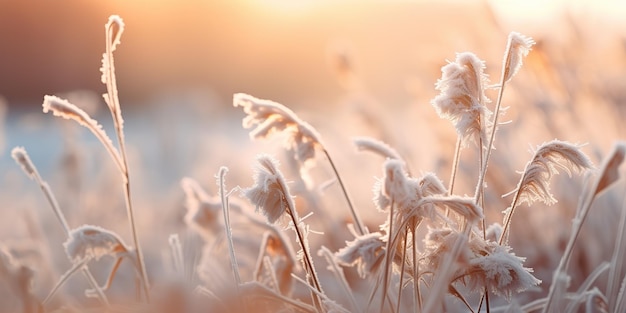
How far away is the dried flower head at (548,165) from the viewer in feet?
4.39

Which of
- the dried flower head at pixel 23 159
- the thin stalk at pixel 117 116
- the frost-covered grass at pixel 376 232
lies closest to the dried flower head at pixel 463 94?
the frost-covered grass at pixel 376 232

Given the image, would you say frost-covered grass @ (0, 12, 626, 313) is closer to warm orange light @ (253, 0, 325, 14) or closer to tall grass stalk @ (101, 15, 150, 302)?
tall grass stalk @ (101, 15, 150, 302)

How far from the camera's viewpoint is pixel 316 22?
523 inches

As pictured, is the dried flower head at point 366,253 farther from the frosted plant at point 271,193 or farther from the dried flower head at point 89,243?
the dried flower head at point 89,243

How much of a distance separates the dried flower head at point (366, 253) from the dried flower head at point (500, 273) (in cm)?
14

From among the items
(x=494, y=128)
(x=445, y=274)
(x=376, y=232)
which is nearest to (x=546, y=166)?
(x=494, y=128)

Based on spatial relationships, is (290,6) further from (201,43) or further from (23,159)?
(23,159)

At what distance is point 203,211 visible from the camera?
183 cm

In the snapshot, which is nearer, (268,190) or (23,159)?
(268,190)

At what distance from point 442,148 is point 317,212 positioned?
3.13 feet

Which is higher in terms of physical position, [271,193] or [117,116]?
[117,116]

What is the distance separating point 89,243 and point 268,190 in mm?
338

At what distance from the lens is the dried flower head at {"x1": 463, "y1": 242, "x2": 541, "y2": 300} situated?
1276 millimetres

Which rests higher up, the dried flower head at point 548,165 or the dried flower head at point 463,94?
the dried flower head at point 463,94
